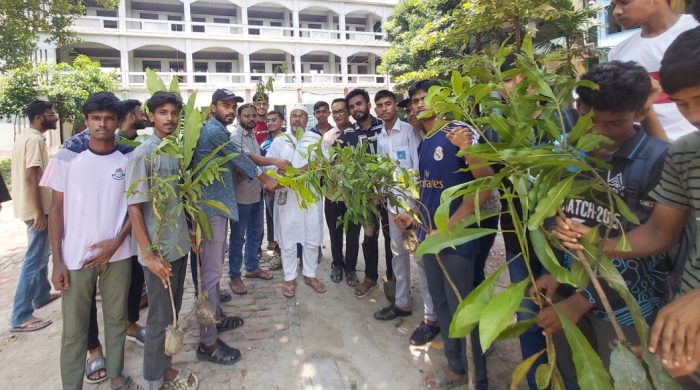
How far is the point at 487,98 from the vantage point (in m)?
1.37

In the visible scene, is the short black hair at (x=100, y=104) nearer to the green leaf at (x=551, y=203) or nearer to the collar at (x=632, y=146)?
the green leaf at (x=551, y=203)

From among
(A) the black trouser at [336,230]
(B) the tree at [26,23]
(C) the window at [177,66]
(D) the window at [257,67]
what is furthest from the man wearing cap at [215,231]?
(D) the window at [257,67]

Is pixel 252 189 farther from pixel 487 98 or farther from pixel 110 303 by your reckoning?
pixel 487 98

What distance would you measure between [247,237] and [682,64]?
4.06 m

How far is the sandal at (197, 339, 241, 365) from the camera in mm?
2676

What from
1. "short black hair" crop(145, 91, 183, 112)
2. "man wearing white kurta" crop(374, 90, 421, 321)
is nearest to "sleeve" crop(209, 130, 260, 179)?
"short black hair" crop(145, 91, 183, 112)

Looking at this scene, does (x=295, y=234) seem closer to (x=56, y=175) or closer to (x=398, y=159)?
(x=398, y=159)

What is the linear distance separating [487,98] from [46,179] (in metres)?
2.64

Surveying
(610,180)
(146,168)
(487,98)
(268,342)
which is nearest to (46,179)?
(146,168)

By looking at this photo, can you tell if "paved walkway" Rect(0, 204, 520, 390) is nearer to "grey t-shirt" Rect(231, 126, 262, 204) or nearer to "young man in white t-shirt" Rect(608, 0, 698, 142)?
"grey t-shirt" Rect(231, 126, 262, 204)

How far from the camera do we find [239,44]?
76.2ft

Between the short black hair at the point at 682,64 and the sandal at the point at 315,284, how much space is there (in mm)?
3386

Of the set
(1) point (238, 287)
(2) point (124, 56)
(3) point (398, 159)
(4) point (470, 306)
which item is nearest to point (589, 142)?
(4) point (470, 306)

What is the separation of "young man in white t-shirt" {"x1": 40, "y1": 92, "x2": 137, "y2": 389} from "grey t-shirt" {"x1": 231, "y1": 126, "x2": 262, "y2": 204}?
1387mm
